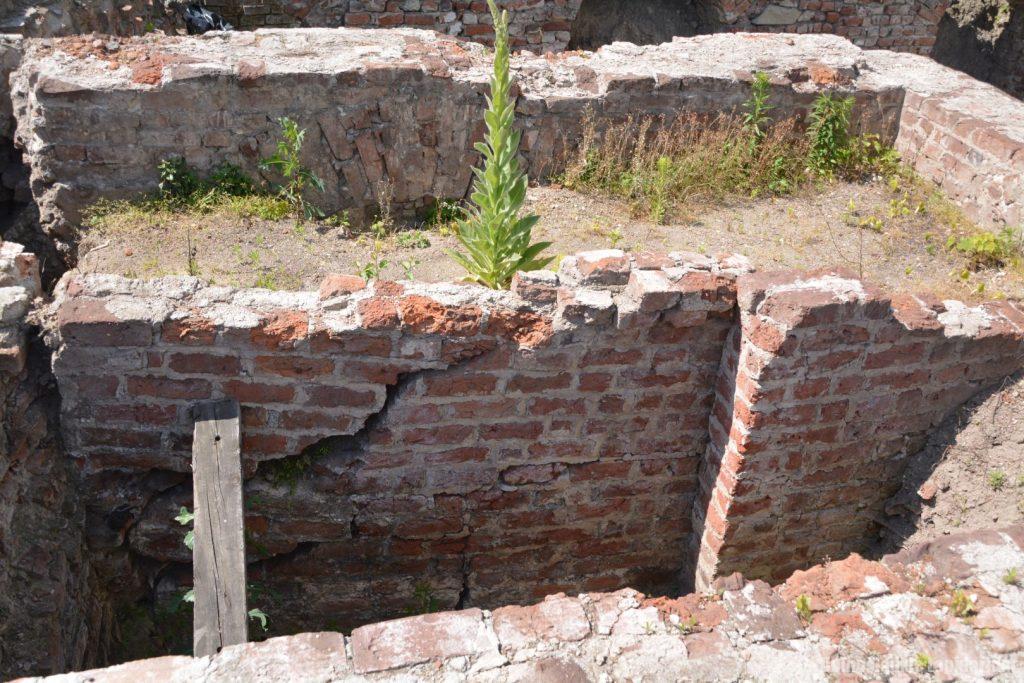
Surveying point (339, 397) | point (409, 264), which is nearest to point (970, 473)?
point (339, 397)

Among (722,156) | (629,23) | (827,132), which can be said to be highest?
(629,23)

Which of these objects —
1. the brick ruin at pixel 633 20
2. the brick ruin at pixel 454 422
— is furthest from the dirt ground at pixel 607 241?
the brick ruin at pixel 633 20

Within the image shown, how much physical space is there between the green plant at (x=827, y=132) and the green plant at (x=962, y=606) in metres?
3.93

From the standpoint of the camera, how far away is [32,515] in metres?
3.22

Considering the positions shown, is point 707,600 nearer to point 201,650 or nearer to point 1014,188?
point 201,650

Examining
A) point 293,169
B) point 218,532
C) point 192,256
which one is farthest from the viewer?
point 293,169

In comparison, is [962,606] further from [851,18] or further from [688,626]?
[851,18]

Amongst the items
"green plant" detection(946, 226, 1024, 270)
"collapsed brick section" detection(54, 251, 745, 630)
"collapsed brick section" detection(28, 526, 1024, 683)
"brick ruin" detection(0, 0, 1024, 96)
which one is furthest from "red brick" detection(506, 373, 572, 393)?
"brick ruin" detection(0, 0, 1024, 96)

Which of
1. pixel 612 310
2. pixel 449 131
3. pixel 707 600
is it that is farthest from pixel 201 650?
pixel 449 131

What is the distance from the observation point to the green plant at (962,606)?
2744mm

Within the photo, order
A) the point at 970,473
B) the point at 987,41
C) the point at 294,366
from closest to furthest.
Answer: the point at 294,366 < the point at 970,473 < the point at 987,41

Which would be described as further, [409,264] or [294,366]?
[409,264]

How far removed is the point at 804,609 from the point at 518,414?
1340mm

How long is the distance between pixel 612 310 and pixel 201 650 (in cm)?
185
